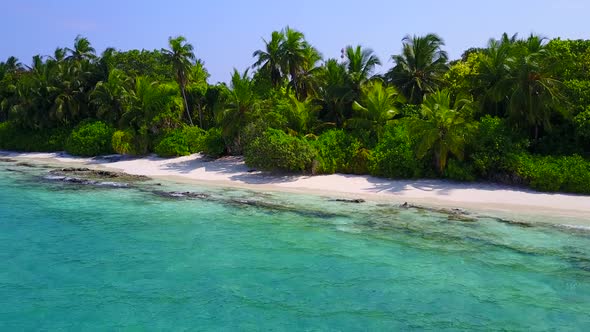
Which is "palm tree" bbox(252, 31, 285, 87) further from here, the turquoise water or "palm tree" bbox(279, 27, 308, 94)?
the turquoise water

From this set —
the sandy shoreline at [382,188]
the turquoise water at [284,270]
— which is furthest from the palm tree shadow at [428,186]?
the turquoise water at [284,270]

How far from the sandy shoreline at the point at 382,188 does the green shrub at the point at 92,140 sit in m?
4.43

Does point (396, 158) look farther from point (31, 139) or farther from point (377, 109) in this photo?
point (31, 139)

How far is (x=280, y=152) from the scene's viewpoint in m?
28.5

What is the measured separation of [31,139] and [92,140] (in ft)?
38.8

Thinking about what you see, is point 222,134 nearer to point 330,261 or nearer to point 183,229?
point 183,229

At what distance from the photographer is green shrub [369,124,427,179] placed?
87.3ft

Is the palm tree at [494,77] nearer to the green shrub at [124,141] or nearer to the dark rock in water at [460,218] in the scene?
the dark rock in water at [460,218]

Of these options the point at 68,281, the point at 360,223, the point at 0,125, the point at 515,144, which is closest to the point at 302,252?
the point at 360,223

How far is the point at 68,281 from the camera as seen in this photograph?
13.8m

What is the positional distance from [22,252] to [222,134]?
18956 millimetres

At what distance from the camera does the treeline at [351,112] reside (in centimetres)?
2502

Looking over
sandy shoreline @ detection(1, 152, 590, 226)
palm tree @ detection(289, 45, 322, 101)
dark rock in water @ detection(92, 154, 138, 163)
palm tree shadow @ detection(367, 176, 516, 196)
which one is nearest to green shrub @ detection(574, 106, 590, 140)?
sandy shoreline @ detection(1, 152, 590, 226)

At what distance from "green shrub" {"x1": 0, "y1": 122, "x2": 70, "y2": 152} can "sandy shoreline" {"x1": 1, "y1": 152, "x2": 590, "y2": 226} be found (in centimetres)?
1159
